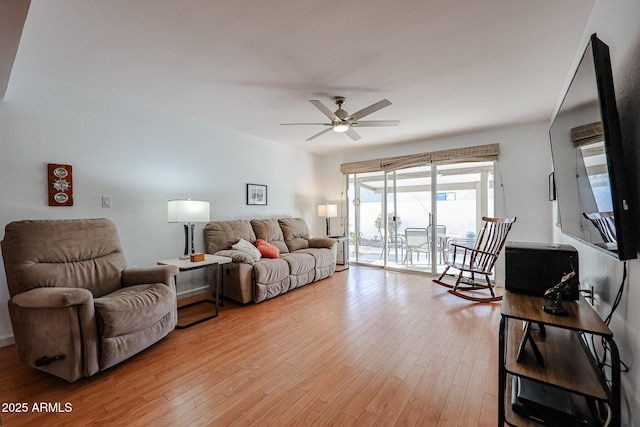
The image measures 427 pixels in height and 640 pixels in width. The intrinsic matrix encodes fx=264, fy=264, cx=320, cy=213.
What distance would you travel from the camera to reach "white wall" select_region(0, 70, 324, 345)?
2.38 meters

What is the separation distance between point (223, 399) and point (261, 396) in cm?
23

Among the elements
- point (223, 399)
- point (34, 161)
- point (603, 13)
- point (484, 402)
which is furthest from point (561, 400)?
point (34, 161)

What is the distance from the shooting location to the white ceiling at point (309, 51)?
5.39 feet

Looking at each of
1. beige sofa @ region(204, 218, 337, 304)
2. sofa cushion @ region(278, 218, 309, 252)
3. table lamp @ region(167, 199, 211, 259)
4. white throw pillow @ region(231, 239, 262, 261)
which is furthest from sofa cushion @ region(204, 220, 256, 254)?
sofa cushion @ region(278, 218, 309, 252)

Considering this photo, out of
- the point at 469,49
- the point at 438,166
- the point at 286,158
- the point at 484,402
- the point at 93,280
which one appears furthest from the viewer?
the point at 286,158

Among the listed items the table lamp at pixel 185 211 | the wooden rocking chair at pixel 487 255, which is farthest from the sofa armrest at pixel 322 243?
the table lamp at pixel 185 211

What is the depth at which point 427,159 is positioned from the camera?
4.56 m

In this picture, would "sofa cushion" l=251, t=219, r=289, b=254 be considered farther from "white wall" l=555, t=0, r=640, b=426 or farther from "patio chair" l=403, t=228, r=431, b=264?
"white wall" l=555, t=0, r=640, b=426

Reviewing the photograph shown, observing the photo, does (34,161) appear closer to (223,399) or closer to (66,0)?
(66,0)

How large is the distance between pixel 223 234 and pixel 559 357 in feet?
11.4

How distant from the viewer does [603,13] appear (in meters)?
1.46

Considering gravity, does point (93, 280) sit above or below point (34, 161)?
below

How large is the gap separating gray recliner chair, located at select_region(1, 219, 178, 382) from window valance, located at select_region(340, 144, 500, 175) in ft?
12.8

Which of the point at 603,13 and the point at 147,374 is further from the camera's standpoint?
the point at 147,374
